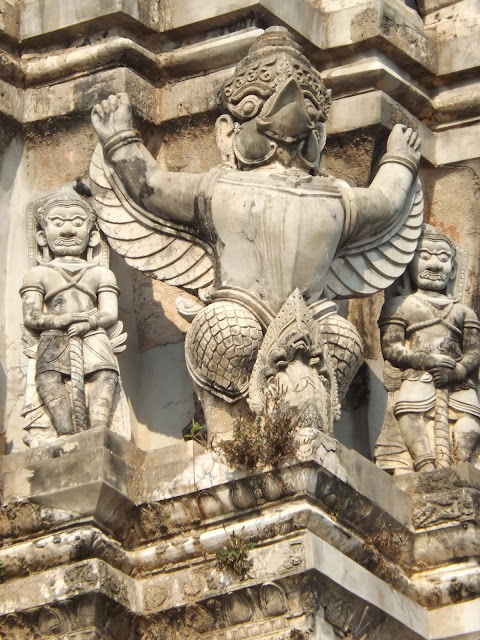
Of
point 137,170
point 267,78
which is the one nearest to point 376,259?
point 267,78

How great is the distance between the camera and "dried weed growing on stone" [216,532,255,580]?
14.2 metres

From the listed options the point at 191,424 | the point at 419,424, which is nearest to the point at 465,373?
the point at 419,424

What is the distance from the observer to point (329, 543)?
14.4m

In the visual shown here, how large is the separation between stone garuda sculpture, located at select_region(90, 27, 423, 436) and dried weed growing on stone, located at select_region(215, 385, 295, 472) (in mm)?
192

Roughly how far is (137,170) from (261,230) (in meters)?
0.89

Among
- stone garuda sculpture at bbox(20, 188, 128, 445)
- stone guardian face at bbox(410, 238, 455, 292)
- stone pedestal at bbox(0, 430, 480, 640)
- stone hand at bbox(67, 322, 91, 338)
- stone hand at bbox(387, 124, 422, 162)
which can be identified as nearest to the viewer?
stone pedestal at bbox(0, 430, 480, 640)

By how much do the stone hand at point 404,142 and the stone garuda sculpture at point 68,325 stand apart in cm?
192

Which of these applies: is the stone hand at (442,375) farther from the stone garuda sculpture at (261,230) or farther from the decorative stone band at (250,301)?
the decorative stone band at (250,301)

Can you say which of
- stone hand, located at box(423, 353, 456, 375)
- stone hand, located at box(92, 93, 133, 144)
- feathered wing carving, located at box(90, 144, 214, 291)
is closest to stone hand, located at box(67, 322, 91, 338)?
feathered wing carving, located at box(90, 144, 214, 291)

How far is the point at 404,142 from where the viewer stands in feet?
53.1

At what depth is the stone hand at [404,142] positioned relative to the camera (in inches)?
635

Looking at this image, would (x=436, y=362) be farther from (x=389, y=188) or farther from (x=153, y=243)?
(x=153, y=243)

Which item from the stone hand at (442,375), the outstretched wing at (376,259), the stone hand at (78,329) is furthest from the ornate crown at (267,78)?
the stone hand at (442,375)

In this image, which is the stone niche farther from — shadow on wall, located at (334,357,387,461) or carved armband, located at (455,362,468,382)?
carved armband, located at (455,362,468,382)
